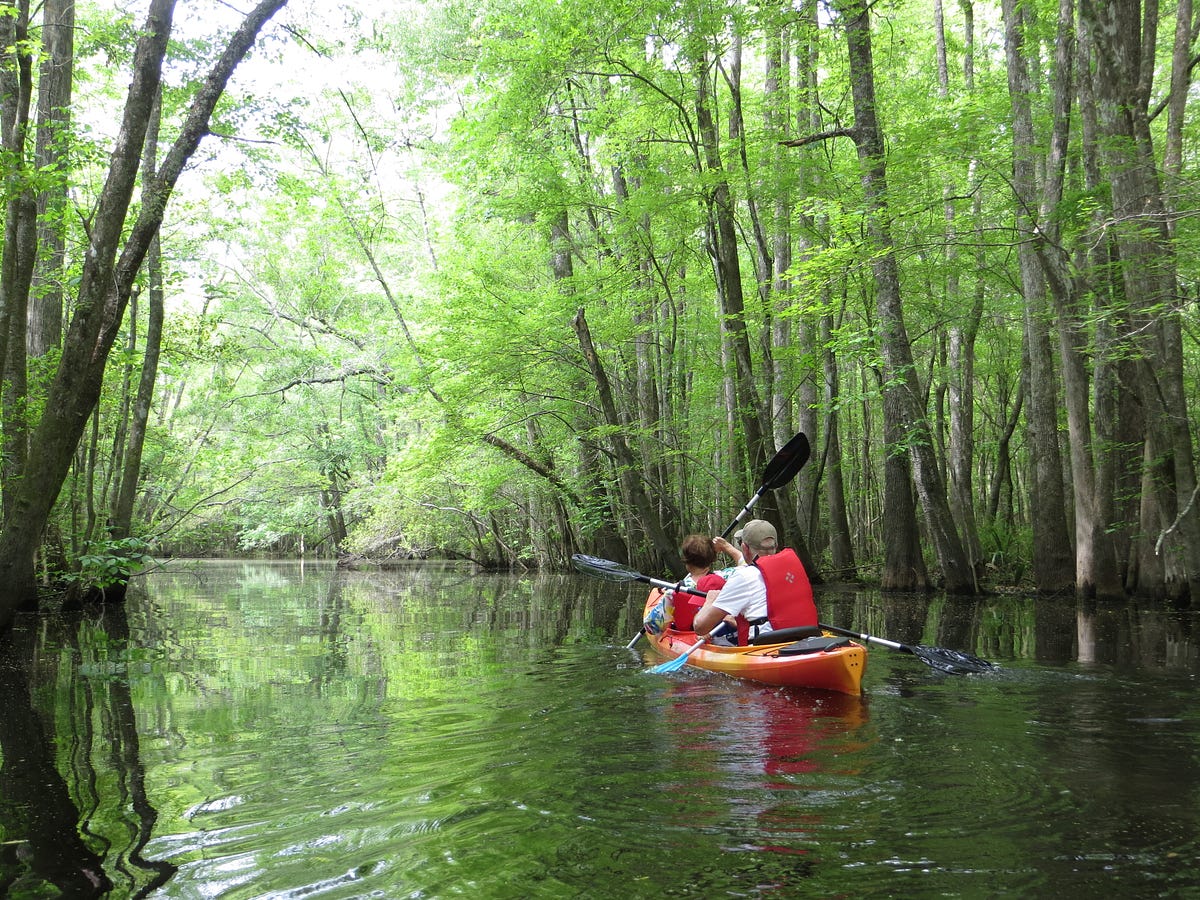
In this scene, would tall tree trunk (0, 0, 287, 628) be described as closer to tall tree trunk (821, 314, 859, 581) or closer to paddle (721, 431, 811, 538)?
paddle (721, 431, 811, 538)

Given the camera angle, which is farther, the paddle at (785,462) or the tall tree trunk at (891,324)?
the tall tree trunk at (891,324)

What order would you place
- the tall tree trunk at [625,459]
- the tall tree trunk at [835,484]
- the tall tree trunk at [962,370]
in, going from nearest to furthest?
the tall tree trunk at [962,370], the tall tree trunk at [625,459], the tall tree trunk at [835,484]

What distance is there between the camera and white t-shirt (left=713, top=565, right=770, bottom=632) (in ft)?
18.8

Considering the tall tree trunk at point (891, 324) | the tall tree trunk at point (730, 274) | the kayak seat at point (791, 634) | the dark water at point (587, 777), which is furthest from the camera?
the tall tree trunk at point (730, 274)

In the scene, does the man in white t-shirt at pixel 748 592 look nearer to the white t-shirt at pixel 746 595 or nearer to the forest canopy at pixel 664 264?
the white t-shirt at pixel 746 595

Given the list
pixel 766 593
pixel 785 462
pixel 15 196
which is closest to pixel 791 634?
pixel 766 593

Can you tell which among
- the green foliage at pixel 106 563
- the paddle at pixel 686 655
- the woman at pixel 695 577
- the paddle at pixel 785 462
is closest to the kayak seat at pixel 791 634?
the paddle at pixel 686 655

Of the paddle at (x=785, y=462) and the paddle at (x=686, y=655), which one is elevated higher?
the paddle at (x=785, y=462)

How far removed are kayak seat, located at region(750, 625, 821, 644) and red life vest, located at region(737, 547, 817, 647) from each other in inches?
4.7

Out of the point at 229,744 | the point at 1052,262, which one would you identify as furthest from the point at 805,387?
the point at 229,744

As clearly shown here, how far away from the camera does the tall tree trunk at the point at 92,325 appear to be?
20.2 feet

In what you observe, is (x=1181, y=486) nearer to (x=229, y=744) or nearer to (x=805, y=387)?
(x=805, y=387)

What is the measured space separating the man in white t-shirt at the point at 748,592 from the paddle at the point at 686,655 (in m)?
0.15

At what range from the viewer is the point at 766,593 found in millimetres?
5777
